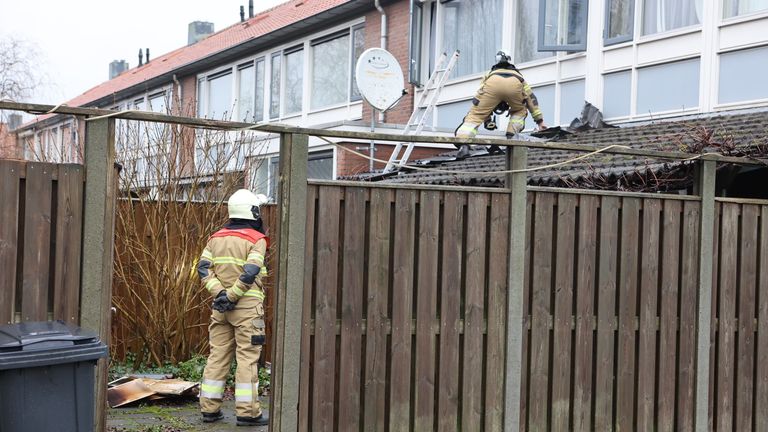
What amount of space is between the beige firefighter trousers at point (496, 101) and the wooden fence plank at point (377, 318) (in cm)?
566

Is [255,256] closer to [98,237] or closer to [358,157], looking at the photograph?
[98,237]

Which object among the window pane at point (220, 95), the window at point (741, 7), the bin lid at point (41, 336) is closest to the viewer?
the bin lid at point (41, 336)

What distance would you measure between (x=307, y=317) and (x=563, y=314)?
1.86 m

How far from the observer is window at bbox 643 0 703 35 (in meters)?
11.8

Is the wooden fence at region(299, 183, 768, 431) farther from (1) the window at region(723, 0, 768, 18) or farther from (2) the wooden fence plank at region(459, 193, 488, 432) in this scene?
(1) the window at region(723, 0, 768, 18)

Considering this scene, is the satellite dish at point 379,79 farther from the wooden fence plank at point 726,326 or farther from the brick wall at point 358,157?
the wooden fence plank at point 726,326

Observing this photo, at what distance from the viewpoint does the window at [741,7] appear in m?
11.0

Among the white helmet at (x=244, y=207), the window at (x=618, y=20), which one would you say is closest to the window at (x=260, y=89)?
the window at (x=618, y=20)

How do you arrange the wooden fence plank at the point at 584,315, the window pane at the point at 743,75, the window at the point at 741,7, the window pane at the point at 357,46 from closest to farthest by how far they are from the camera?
the wooden fence plank at the point at 584,315
the window pane at the point at 743,75
the window at the point at 741,7
the window pane at the point at 357,46

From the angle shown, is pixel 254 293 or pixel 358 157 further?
pixel 358 157

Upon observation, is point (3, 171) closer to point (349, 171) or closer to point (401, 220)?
point (401, 220)

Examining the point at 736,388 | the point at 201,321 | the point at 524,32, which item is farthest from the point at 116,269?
the point at 524,32

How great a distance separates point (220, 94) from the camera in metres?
23.1

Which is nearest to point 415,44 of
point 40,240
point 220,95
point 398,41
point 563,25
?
point 398,41
